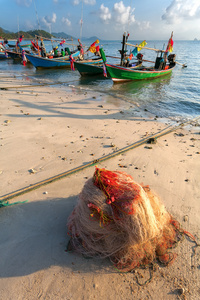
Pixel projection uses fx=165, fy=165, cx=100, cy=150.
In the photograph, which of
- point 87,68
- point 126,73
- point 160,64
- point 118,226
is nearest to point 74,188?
point 118,226

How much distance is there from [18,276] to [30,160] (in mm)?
3023

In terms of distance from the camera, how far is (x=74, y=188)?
399 cm

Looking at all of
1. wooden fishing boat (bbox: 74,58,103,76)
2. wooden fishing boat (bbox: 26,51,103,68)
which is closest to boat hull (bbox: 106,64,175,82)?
wooden fishing boat (bbox: 74,58,103,76)

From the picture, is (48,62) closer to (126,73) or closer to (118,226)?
(126,73)

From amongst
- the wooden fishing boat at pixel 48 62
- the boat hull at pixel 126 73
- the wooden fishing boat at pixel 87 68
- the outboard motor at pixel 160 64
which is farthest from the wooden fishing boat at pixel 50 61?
the boat hull at pixel 126 73

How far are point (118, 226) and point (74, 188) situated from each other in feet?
5.98

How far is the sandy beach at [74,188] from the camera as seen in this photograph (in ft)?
7.78

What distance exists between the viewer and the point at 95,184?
2.56m

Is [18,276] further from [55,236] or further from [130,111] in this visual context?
[130,111]

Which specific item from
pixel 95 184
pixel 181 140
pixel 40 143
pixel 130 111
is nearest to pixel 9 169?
pixel 40 143

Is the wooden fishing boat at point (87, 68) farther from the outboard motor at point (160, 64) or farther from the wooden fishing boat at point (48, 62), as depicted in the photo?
the outboard motor at point (160, 64)

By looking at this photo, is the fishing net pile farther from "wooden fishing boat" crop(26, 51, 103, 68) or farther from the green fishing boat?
"wooden fishing boat" crop(26, 51, 103, 68)

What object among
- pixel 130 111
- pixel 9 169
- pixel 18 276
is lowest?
pixel 18 276

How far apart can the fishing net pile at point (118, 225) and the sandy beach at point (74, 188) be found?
177 mm
